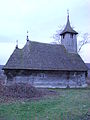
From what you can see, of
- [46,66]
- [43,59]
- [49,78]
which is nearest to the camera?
[46,66]

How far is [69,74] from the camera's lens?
23.6m

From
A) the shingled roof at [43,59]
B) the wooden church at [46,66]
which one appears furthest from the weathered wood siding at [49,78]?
the shingled roof at [43,59]

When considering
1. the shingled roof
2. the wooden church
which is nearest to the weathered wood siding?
the wooden church

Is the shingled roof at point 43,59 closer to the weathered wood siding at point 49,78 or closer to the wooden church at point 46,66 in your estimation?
the wooden church at point 46,66

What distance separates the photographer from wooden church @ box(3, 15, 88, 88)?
832 inches

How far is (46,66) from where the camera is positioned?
2222 cm

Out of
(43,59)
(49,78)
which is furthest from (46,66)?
(49,78)

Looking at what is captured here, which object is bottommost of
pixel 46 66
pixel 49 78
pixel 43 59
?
pixel 49 78

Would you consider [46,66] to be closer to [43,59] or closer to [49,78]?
[43,59]

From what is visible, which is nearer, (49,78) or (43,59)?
(49,78)

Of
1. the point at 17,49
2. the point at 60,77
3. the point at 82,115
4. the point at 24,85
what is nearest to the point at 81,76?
the point at 60,77

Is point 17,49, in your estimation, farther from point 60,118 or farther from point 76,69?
point 60,118

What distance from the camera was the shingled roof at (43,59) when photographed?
70.4 ft

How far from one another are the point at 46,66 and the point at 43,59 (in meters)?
1.39
